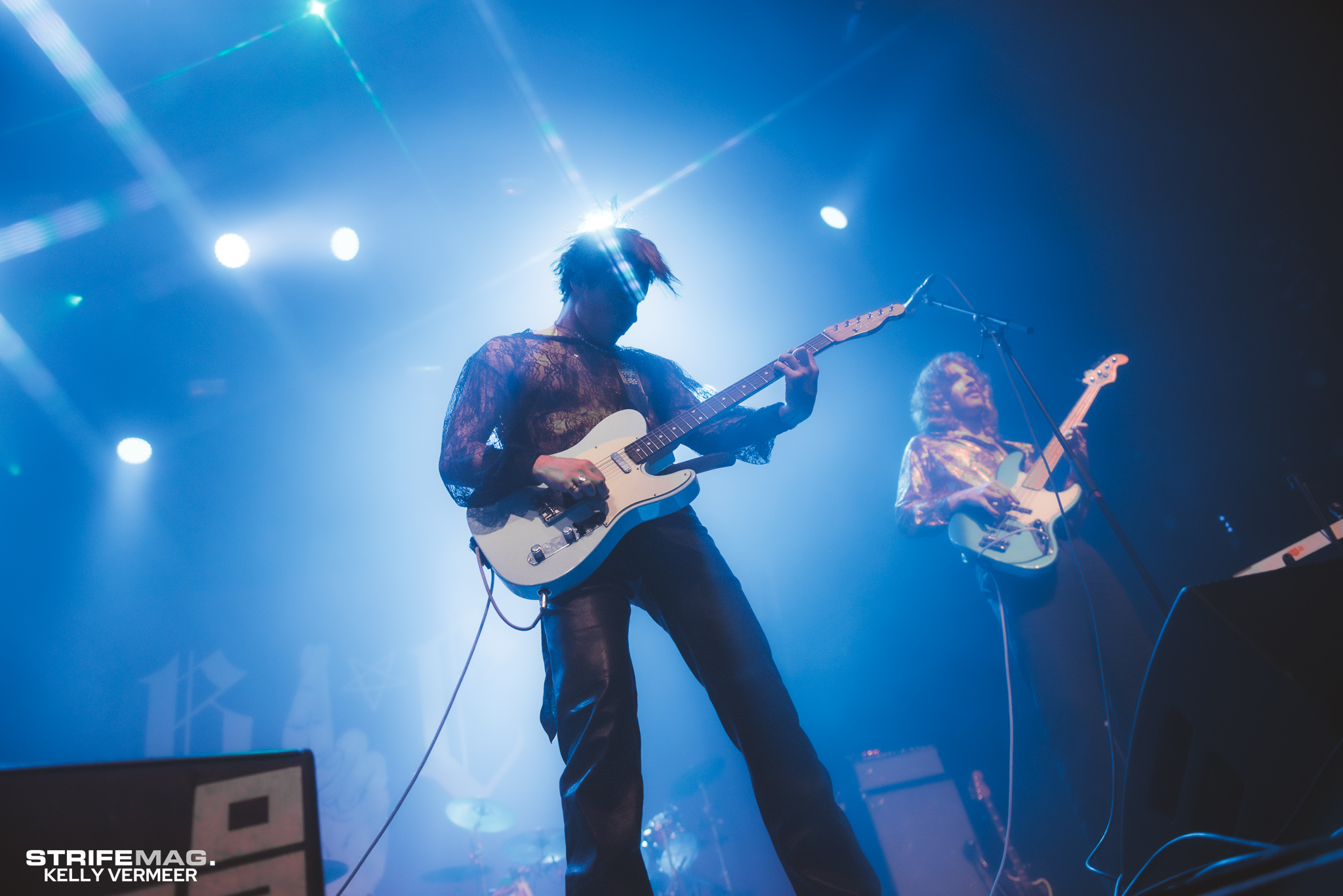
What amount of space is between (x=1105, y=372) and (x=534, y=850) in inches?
251

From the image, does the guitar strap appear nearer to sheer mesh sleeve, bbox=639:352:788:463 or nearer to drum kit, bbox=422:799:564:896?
sheer mesh sleeve, bbox=639:352:788:463

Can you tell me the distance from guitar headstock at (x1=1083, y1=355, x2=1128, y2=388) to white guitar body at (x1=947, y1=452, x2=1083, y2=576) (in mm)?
984

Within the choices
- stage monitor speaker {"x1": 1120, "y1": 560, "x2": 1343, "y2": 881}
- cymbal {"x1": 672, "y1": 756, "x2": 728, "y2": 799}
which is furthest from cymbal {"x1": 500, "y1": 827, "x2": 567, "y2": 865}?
stage monitor speaker {"x1": 1120, "y1": 560, "x2": 1343, "y2": 881}

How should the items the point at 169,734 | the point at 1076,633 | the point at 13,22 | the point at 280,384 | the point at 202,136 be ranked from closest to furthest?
the point at 1076,633 → the point at 13,22 → the point at 202,136 → the point at 169,734 → the point at 280,384

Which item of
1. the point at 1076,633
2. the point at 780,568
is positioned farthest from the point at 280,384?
the point at 1076,633

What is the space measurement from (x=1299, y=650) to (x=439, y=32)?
245 inches

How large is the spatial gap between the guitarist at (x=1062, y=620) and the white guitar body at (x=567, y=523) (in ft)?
7.74

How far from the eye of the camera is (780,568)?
584 cm

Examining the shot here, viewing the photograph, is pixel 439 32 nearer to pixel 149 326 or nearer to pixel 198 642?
pixel 149 326

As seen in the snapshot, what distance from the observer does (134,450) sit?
6371 millimetres

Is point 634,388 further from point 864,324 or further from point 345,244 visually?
point 345,244

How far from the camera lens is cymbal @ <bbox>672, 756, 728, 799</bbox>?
5.22 m

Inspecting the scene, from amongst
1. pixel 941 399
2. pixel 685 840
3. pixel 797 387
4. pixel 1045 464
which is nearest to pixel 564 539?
pixel 797 387

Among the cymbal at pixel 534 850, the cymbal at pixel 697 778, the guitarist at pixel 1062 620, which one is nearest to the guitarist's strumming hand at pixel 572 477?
the guitarist at pixel 1062 620
